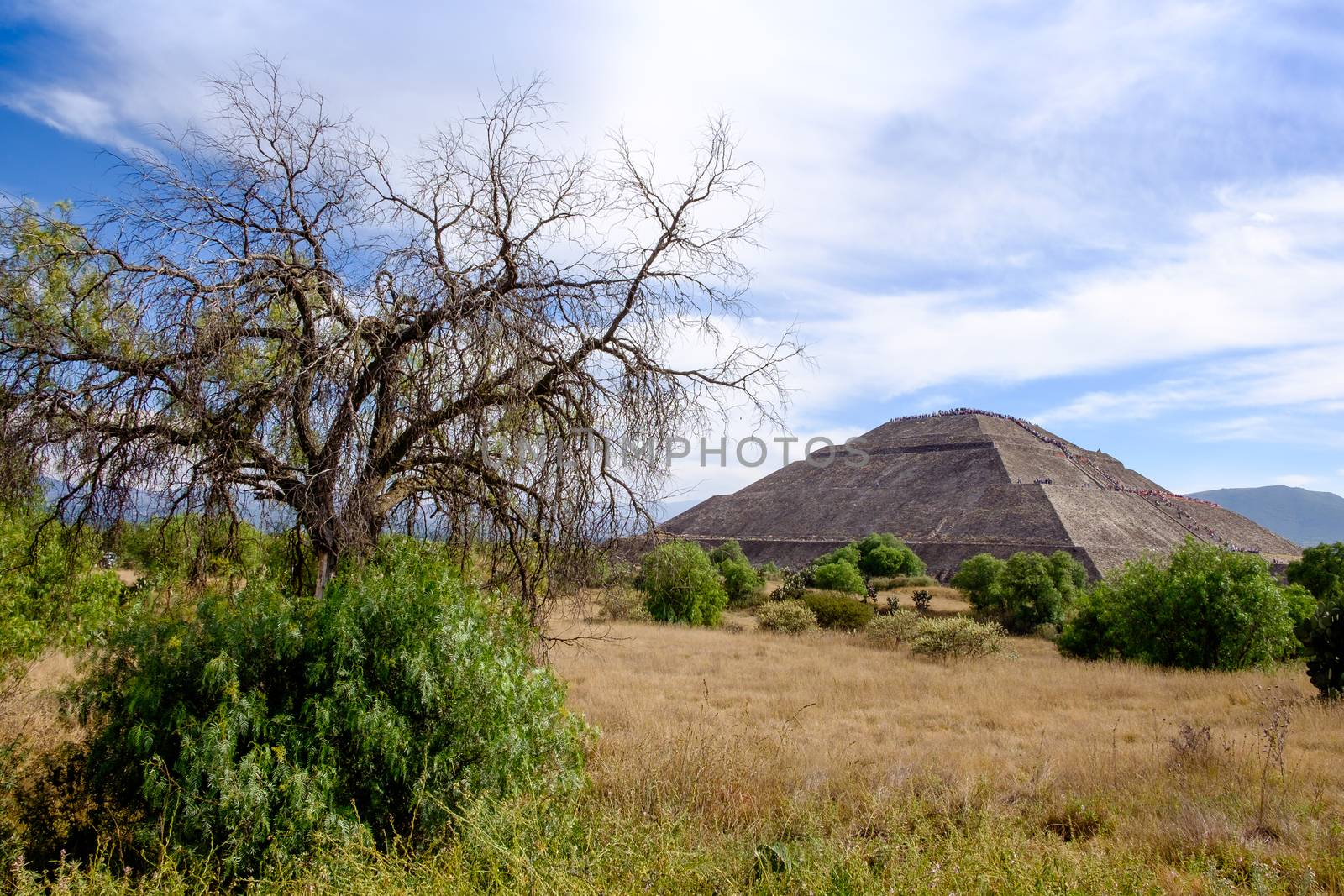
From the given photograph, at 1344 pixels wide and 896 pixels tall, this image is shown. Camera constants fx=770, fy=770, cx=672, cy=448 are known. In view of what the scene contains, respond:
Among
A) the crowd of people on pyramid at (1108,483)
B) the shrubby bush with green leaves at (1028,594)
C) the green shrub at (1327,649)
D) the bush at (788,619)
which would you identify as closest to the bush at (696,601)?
the bush at (788,619)

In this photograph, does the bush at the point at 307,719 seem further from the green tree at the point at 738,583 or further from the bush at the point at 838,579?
the bush at the point at 838,579

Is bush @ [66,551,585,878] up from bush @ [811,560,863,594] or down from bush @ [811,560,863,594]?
up

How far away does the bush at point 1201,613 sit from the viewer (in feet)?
56.5

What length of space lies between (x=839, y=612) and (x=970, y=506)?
46.3 metres

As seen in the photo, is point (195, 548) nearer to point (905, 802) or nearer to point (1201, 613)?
point (905, 802)

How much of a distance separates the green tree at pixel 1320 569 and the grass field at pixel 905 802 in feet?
68.5

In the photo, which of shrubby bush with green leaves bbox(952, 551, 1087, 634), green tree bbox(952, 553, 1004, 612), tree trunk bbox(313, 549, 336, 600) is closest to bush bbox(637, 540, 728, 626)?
shrubby bush with green leaves bbox(952, 551, 1087, 634)

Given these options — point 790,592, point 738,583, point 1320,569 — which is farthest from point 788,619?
point 1320,569

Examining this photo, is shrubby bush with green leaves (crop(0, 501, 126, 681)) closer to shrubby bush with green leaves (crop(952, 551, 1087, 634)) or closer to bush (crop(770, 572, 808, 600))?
bush (crop(770, 572, 808, 600))

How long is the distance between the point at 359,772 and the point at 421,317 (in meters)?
3.06

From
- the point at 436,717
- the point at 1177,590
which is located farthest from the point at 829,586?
the point at 436,717

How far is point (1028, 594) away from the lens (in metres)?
31.3

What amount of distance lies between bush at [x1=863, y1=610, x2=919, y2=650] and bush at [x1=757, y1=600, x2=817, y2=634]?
2.25m

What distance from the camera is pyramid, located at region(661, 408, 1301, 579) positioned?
59.0m
